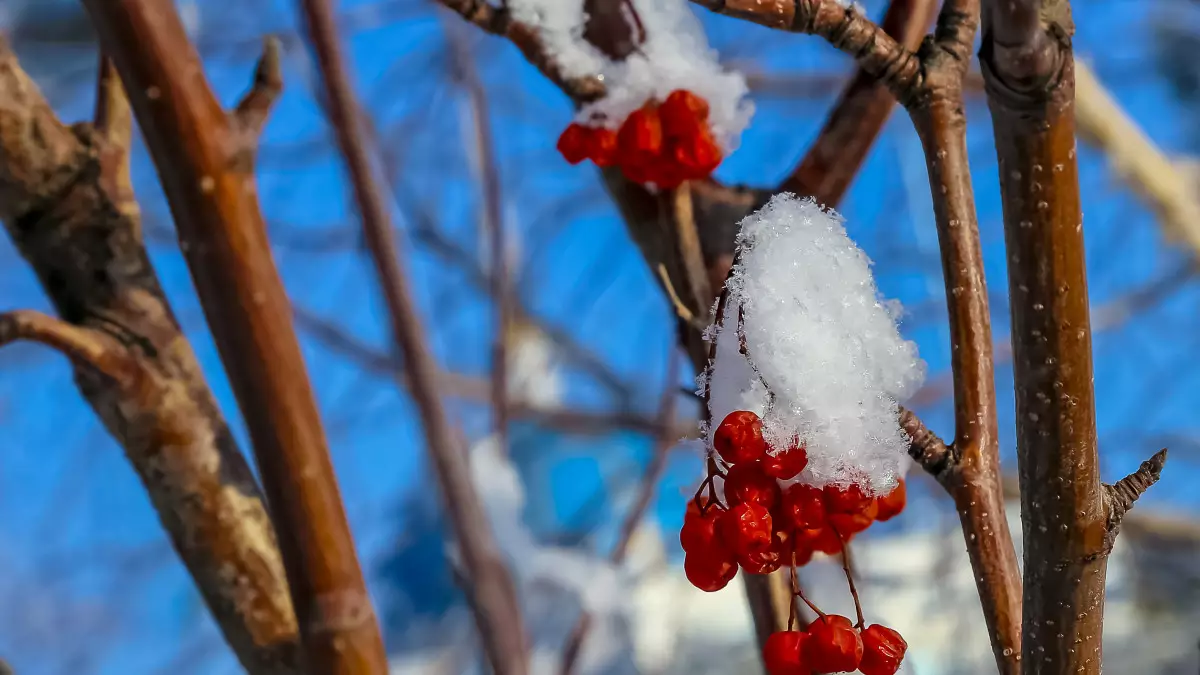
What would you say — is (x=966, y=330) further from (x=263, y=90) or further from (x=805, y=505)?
(x=263, y=90)

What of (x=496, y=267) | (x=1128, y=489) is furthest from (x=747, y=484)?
(x=496, y=267)

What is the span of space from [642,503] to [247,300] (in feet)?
2.14

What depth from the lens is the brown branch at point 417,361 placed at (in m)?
0.62

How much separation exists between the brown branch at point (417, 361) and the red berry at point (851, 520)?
401mm

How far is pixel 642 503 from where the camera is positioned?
0.94 meters

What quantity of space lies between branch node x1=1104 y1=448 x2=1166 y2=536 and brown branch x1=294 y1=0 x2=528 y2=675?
19.7 inches

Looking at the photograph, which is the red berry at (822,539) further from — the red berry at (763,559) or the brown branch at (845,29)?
the brown branch at (845,29)

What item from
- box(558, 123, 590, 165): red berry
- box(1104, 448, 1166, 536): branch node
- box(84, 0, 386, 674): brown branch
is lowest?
A: box(1104, 448, 1166, 536): branch node

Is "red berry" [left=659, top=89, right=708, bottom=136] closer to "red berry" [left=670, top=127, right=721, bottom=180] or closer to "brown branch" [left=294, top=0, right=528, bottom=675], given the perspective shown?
"red berry" [left=670, top=127, right=721, bottom=180]

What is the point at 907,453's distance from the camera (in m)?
0.29

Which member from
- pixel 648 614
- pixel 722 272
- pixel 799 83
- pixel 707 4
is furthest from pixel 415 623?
pixel 707 4

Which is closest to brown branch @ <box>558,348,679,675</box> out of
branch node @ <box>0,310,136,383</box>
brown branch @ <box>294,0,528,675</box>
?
brown branch @ <box>294,0,528,675</box>

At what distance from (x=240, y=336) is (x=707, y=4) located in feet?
0.81

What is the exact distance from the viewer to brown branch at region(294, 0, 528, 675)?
0.62 metres
